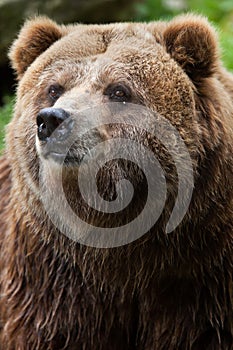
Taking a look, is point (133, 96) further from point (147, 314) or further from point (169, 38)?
point (147, 314)

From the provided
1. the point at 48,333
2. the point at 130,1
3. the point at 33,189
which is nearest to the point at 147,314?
the point at 48,333

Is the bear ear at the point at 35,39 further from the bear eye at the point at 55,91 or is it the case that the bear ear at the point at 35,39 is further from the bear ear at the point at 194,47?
Result: the bear ear at the point at 194,47

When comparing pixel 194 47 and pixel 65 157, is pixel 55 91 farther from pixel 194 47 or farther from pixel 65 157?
pixel 194 47

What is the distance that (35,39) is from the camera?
5.98m

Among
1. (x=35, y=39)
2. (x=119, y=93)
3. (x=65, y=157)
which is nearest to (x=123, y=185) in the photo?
(x=65, y=157)

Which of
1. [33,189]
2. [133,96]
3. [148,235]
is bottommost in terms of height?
[148,235]

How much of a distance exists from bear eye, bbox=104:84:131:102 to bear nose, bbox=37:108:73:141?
390mm

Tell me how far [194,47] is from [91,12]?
5.98 meters

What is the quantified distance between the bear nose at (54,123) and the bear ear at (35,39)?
867 millimetres

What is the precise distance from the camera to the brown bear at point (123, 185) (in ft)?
17.9

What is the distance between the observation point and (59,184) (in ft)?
18.0

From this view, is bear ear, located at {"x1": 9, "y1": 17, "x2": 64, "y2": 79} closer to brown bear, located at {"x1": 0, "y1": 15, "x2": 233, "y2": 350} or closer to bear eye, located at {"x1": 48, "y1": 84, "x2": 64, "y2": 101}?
brown bear, located at {"x1": 0, "y1": 15, "x2": 233, "y2": 350}

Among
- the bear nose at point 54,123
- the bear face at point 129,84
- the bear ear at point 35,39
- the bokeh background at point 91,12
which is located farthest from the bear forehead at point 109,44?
the bokeh background at point 91,12

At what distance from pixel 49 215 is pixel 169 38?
1.25 meters
